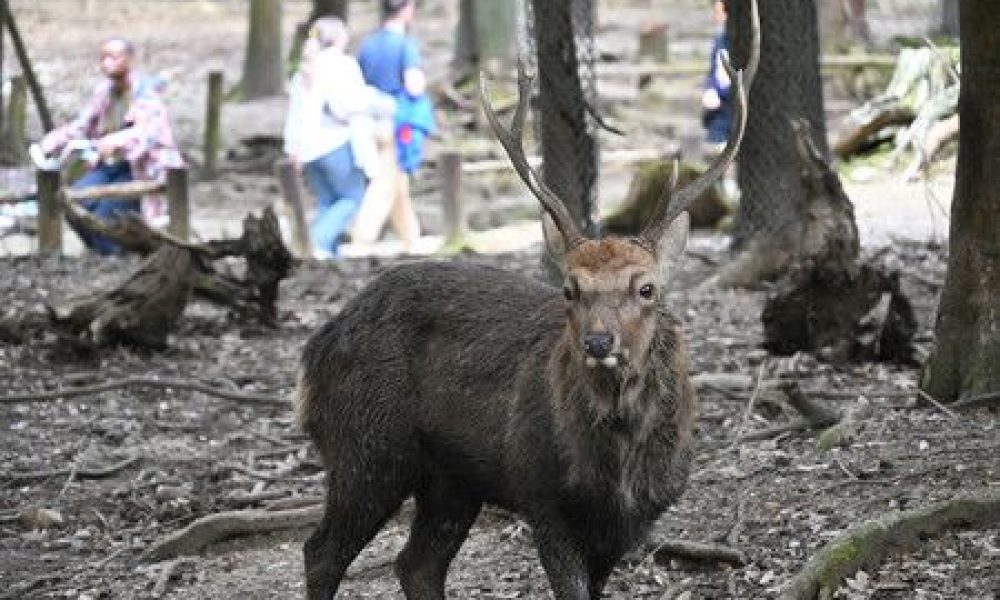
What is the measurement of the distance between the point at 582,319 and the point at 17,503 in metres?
3.90

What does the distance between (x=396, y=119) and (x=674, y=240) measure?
11014 mm

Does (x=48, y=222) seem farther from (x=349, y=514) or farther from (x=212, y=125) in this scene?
(x=349, y=514)

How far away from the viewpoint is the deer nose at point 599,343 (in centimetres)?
577

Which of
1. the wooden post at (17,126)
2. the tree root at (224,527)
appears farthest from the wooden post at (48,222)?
the tree root at (224,527)

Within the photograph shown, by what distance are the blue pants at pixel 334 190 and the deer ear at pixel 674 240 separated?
10.1 m

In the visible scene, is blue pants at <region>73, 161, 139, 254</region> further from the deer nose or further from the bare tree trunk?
the bare tree trunk

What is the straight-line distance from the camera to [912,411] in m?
8.24

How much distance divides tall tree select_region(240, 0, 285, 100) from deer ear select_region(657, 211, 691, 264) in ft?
68.5

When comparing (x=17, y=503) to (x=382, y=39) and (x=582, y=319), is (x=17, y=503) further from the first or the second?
(x=382, y=39)

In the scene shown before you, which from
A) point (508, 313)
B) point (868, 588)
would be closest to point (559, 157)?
point (508, 313)

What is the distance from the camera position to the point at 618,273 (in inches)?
235

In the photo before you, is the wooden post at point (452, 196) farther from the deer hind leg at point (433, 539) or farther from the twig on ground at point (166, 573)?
the deer hind leg at point (433, 539)

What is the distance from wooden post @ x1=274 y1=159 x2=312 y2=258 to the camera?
17.1 metres

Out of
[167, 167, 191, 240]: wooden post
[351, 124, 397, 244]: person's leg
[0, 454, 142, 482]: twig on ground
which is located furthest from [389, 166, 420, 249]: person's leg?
[0, 454, 142, 482]: twig on ground
